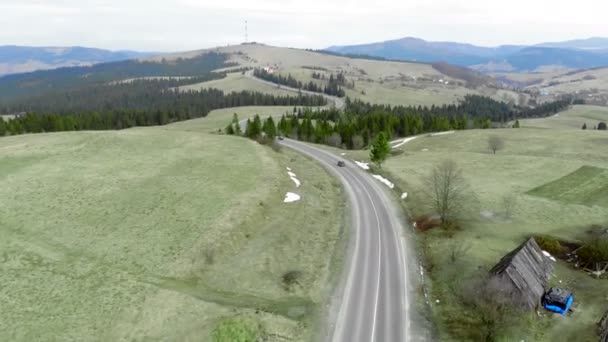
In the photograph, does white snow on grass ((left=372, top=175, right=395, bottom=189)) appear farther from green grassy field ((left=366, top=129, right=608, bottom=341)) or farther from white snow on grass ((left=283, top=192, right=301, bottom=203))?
white snow on grass ((left=283, top=192, right=301, bottom=203))

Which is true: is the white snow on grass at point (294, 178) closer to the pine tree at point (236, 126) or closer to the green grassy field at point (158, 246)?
the green grassy field at point (158, 246)

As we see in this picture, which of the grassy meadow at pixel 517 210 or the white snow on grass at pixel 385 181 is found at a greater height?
the grassy meadow at pixel 517 210

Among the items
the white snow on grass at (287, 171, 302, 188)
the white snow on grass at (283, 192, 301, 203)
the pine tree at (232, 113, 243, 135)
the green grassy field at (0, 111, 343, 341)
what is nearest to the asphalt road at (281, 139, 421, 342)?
the green grassy field at (0, 111, 343, 341)

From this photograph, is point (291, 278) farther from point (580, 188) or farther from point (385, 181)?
point (580, 188)

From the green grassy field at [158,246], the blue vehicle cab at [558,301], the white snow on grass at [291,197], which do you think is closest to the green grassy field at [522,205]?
the blue vehicle cab at [558,301]

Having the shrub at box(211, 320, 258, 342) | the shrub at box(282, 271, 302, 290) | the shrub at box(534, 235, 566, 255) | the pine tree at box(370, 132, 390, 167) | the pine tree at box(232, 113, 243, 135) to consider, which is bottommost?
the pine tree at box(232, 113, 243, 135)
